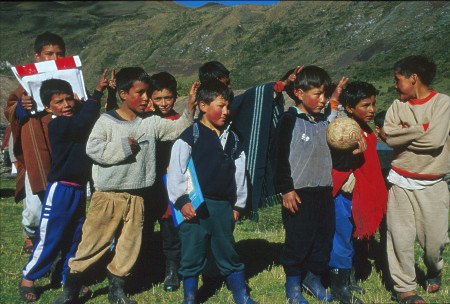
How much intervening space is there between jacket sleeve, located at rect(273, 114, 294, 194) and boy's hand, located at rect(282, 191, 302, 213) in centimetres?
3

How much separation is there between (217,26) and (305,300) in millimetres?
41826

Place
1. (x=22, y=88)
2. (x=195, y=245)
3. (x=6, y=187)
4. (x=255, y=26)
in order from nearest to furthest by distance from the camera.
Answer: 1. (x=195, y=245)
2. (x=22, y=88)
3. (x=6, y=187)
4. (x=255, y=26)

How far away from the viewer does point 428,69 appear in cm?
483

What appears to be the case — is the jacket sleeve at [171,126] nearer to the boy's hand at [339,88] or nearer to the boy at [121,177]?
the boy at [121,177]

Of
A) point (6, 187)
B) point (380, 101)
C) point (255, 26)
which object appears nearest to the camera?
point (6, 187)

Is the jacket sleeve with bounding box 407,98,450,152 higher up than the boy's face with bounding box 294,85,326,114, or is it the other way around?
the boy's face with bounding box 294,85,326,114

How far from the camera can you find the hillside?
1042 inches

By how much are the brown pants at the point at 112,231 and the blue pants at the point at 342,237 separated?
64.3 inches

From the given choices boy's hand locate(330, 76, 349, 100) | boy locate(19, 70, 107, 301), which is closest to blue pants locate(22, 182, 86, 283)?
boy locate(19, 70, 107, 301)

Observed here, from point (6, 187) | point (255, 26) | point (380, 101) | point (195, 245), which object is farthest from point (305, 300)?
point (255, 26)

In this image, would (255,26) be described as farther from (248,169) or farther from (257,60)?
(248,169)

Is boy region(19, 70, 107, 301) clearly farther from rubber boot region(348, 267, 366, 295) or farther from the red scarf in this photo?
rubber boot region(348, 267, 366, 295)

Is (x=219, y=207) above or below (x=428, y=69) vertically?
below

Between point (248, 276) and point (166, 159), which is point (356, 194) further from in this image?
point (166, 159)
